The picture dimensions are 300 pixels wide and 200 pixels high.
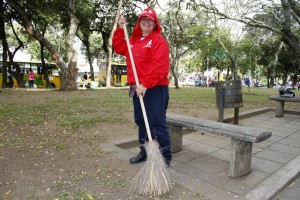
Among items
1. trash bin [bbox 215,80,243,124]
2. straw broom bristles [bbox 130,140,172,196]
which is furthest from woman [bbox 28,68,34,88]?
straw broom bristles [bbox 130,140,172,196]

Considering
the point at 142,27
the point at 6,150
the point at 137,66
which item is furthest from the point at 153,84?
the point at 6,150

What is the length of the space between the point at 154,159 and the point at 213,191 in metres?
0.75

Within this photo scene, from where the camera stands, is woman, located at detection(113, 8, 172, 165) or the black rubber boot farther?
the black rubber boot

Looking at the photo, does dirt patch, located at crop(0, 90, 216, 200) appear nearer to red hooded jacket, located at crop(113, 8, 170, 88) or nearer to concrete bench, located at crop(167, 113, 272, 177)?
concrete bench, located at crop(167, 113, 272, 177)

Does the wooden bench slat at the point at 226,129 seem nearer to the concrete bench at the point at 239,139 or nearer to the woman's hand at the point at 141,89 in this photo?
the concrete bench at the point at 239,139

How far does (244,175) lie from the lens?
11.8 ft

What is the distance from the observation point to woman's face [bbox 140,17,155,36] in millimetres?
3352

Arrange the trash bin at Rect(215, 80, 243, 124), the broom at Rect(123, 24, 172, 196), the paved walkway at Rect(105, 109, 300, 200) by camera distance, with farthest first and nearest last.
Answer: the trash bin at Rect(215, 80, 243, 124)
the paved walkway at Rect(105, 109, 300, 200)
the broom at Rect(123, 24, 172, 196)

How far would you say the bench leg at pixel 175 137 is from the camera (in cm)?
436

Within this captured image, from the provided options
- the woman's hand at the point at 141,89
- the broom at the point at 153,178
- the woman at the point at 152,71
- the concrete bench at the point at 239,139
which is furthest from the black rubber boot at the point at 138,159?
the woman's hand at the point at 141,89

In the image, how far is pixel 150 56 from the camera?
3.34 metres

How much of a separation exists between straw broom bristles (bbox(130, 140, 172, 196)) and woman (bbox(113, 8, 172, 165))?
14.3 inches

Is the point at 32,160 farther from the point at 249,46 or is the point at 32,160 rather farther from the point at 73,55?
the point at 249,46

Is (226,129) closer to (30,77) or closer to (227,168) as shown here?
(227,168)
